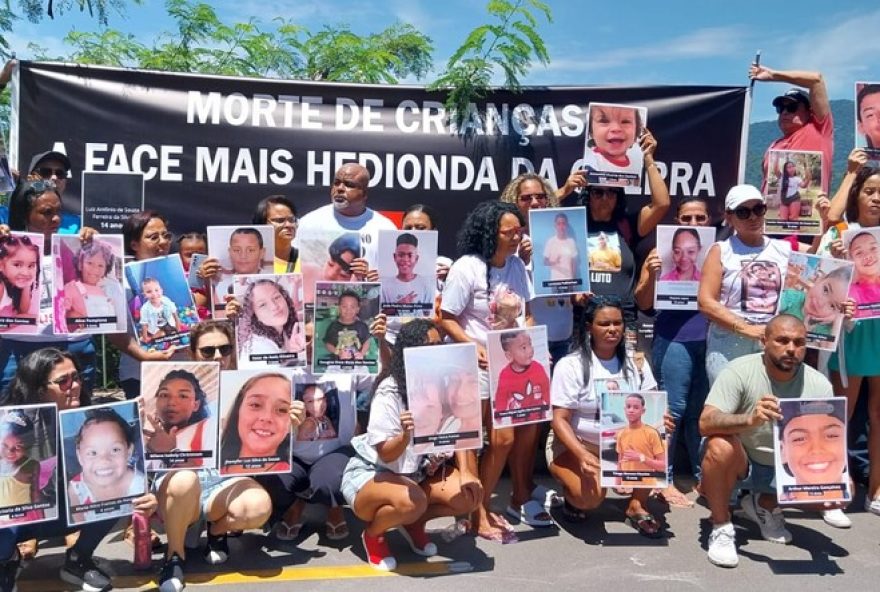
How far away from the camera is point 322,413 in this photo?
14.1ft

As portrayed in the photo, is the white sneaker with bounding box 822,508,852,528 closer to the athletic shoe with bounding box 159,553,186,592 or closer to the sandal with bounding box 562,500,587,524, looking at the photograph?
the sandal with bounding box 562,500,587,524

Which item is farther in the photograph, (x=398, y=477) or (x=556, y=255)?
(x=556, y=255)

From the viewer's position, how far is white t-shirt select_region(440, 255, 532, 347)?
437 centimetres

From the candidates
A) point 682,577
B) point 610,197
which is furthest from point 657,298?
point 682,577

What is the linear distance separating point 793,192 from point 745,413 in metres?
1.74

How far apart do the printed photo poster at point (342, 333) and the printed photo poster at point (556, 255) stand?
1048mm

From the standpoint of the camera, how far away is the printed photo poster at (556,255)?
451cm

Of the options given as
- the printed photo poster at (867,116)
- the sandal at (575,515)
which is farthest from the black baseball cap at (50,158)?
the printed photo poster at (867,116)

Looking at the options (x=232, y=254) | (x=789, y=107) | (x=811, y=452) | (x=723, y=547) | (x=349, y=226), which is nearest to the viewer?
(x=811, y=452)

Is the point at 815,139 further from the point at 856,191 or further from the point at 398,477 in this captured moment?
the point at 398,477

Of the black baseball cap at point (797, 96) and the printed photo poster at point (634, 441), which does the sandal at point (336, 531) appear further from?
the black baseball cap at point (797, 96)

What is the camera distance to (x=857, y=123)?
5125 millimetres

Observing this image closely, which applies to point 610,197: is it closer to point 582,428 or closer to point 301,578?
point 582,428

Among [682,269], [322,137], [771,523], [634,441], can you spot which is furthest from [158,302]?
[771,523]
